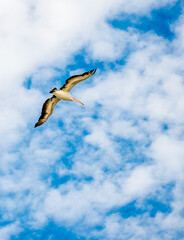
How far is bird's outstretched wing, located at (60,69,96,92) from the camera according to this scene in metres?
32.1

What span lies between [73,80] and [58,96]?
101 inches

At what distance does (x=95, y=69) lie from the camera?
105ft

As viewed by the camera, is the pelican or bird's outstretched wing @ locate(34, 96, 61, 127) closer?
the pelican

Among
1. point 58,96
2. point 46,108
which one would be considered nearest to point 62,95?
point 58,96

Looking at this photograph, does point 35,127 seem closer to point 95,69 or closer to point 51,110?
point 51,110

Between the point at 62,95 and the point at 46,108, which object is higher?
the point at 46,108

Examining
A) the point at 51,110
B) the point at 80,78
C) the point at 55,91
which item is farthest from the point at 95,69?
the point at 51,110

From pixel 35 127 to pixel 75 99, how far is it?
5495 mm

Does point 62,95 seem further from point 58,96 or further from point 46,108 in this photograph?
point 46,108

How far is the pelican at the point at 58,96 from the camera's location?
32.8 m

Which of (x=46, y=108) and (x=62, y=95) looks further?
(x=46, y=108)

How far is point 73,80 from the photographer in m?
33.0

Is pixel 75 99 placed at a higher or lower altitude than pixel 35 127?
higher

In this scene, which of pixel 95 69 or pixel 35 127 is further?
pixel 35 127
